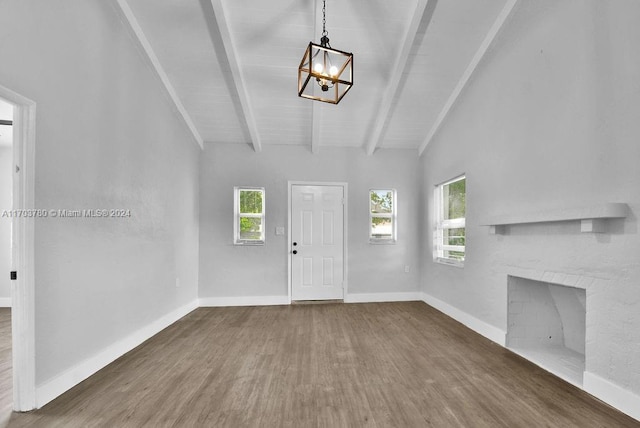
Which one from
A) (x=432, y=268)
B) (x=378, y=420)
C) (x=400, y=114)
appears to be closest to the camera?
(x=378, y=420)

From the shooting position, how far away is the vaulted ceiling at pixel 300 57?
10.5ft

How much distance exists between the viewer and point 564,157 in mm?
2643

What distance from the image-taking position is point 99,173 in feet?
9.40

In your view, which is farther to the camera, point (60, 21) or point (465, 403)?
point (60, 21)

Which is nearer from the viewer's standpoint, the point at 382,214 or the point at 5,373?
the point at 5,373

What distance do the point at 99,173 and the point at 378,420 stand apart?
3027 mm

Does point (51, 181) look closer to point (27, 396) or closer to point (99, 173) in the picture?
point (99, 173)

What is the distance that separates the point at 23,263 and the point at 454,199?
15.5 ft

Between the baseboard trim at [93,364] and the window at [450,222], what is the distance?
3982 mm

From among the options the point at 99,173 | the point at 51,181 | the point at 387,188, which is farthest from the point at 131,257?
the point at 387,188

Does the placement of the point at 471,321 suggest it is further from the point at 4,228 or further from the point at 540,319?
the point at 4,228

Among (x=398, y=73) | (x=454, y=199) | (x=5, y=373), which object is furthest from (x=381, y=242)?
(x=5, y=373)

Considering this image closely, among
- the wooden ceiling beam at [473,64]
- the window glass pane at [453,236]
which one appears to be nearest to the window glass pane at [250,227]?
the window glass pane at [453,236]

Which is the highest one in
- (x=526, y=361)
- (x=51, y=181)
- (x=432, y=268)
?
(x=51, y=181)
